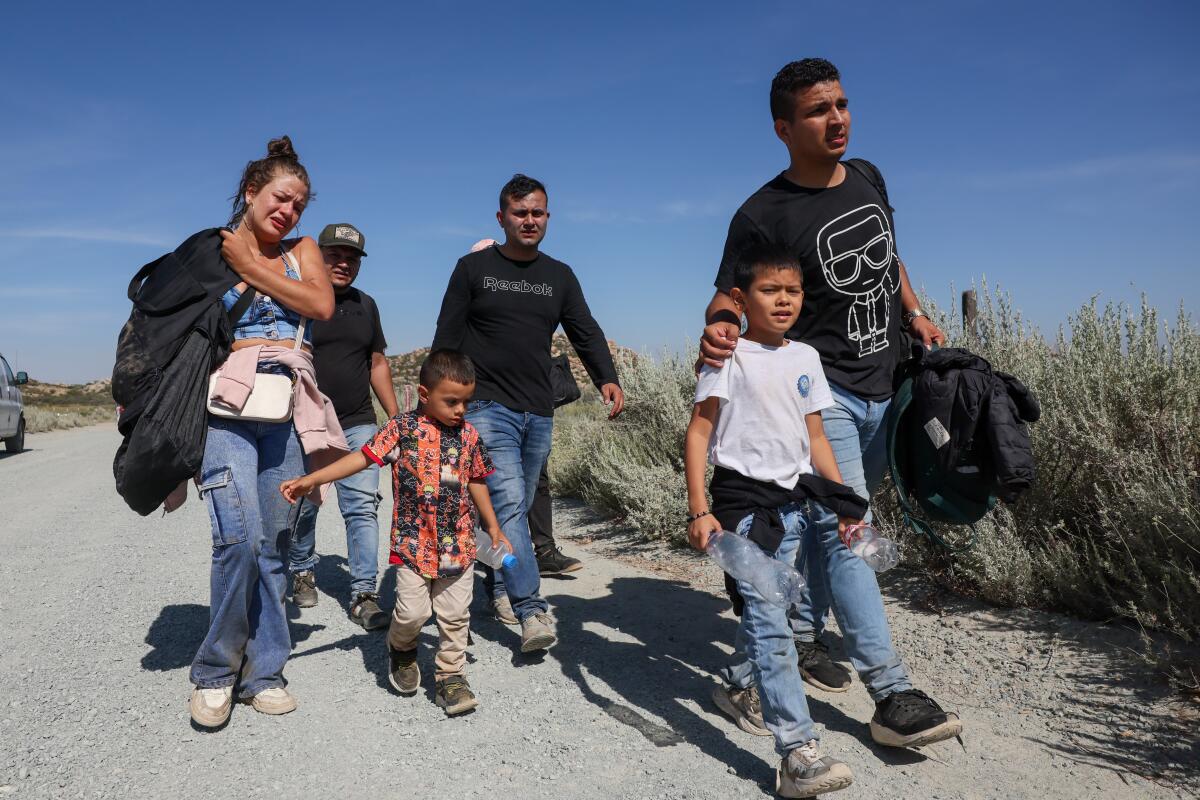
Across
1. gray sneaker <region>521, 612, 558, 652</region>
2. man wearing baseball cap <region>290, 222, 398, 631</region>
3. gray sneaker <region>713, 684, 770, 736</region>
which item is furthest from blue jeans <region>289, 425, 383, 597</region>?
gray sneaker <region>713, 684, 770, 736</region>

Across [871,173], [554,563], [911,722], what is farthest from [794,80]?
[554,563]

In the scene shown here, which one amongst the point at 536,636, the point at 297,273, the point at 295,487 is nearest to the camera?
the point at 295,487

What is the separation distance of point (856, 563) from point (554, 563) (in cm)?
321

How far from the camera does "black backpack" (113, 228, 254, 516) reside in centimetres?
321

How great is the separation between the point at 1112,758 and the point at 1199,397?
2.76 metres

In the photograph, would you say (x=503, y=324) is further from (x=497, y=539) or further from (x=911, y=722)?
(x=911, y=722)

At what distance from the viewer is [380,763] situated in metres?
3.17

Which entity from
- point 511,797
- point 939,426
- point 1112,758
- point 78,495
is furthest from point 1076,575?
point 78,495

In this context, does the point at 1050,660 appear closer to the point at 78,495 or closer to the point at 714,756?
the point at 714,756

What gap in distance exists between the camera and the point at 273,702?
3.61 meters

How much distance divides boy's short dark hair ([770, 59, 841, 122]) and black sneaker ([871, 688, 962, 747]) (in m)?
2.21

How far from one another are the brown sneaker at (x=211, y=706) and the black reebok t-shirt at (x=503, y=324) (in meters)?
1.85

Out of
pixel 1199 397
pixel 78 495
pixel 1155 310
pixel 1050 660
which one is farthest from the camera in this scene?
pixel 78 495

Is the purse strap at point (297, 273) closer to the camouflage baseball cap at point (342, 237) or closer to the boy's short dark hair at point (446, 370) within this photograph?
the boy's short dark hair at point (446, 370)
